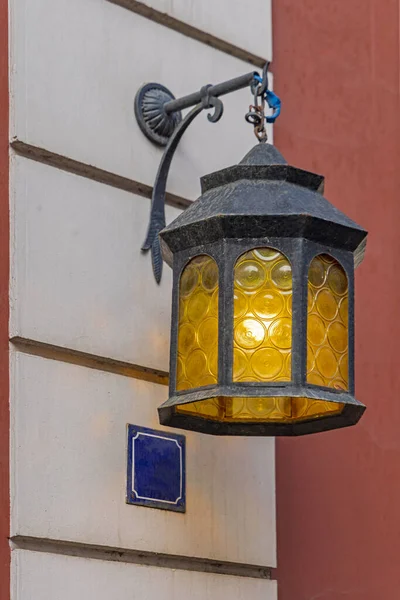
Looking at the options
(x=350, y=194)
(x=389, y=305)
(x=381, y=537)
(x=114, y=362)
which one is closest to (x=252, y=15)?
(x=350, y=194)

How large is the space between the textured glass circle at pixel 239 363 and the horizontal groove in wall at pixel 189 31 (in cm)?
117

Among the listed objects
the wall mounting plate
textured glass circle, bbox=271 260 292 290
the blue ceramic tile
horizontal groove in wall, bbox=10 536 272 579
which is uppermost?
the wall mounting plate

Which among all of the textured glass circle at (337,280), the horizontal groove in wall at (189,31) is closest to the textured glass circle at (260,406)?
the textured glass circle at (337,280)

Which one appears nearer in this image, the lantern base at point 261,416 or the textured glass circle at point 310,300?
the textured glass circle at point 310,300

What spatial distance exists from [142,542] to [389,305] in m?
1.21

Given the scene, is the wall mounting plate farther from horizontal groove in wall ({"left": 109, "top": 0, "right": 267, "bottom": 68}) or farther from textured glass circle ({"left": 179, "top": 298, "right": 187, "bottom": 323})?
textured glass circle ({"left": 179, "top": 298, "right": 187, "bottom": 323})

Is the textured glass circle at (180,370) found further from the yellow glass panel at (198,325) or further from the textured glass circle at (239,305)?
the textured glass circle at (239,305)

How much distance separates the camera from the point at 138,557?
3797 millimetres

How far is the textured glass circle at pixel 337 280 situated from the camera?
141 inches

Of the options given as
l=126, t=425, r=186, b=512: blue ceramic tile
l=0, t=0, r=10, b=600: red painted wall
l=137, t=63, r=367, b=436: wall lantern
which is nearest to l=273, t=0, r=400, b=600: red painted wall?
l=126, t=425, r=186, b=512: blue ceramic tile

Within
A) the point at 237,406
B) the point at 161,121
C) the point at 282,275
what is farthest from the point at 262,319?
the point at 161,121

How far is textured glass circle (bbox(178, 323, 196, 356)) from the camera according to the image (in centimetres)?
356

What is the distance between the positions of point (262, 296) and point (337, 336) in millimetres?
215

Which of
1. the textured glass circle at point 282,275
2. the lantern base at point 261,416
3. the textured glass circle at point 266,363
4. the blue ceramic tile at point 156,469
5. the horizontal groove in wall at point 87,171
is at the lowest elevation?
the blue ceramic tile at point 156,469
